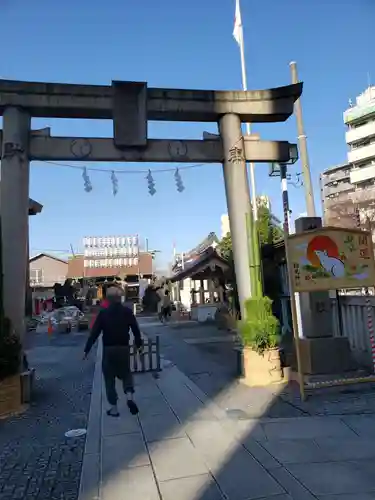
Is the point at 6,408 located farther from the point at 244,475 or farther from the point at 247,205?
the point at 247,205

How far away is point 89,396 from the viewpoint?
825 cm

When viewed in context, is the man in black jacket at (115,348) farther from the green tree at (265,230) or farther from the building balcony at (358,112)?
the building balcony at (358,112)

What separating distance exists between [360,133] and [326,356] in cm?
7207

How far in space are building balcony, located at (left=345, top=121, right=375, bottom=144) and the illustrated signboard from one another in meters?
70.2

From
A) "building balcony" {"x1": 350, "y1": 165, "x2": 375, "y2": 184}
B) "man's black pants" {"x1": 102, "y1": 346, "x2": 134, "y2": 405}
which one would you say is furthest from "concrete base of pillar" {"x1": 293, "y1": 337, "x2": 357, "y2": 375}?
"building balcony" {"x1": 350, "y1": 165, "x2": 375, "y2": 184}

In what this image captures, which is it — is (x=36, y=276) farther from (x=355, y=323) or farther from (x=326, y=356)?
(x=326, y=356)

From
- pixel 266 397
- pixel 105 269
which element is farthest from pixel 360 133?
pixel 266 397

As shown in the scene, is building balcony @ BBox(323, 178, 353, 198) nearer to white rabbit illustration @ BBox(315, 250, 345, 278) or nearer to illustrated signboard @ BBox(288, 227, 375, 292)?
illustrated signboard @ BBox(288, 227, 375, 292)

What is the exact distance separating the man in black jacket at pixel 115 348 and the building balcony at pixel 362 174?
69.7 meters

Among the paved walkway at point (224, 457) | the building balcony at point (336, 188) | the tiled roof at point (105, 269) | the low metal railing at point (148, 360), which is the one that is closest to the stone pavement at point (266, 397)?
the paved walkway at point (224, 457)

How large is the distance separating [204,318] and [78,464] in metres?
21.2

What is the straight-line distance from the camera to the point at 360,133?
72188 mm

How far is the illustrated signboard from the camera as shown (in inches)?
292

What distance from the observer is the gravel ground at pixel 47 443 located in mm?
4312
